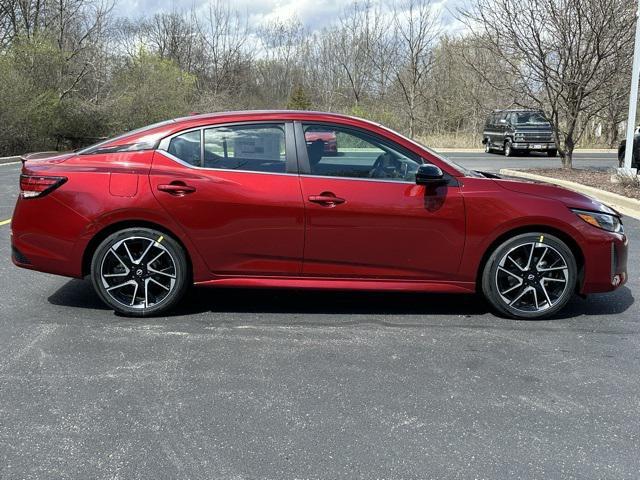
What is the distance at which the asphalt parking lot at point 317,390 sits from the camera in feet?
8.97

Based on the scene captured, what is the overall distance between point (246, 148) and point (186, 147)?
0.46 meters

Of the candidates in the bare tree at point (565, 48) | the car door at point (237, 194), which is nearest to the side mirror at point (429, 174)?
the car door at point (237, 194)

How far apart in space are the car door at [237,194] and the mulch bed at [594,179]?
27.5 ft

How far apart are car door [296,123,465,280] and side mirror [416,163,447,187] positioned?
0.09 metres

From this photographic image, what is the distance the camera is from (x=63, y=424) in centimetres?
302

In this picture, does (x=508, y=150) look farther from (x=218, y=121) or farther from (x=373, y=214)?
(x=218, y=121)

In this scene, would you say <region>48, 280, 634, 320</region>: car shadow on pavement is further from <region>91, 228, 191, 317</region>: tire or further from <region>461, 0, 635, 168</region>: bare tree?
<region>461, 0, 635, 168</region>: bare tree

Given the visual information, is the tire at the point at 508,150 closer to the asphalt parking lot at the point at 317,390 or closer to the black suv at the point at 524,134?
the black suv at the point at 524,134

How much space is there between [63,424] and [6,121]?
70.0 ft

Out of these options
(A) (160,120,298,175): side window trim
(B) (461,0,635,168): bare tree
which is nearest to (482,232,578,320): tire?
(A) (160,120,298,175): side window trim

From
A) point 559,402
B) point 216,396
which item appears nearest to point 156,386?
point 216,396

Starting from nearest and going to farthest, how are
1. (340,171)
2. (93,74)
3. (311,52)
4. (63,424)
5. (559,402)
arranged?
1. (63,424)
2. (559,402)
3. (340,171)
4. (93,74)
5. (311,52)

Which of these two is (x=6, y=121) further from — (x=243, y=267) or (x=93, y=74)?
(x=243, y=267)

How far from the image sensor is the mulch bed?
36.8 ft
